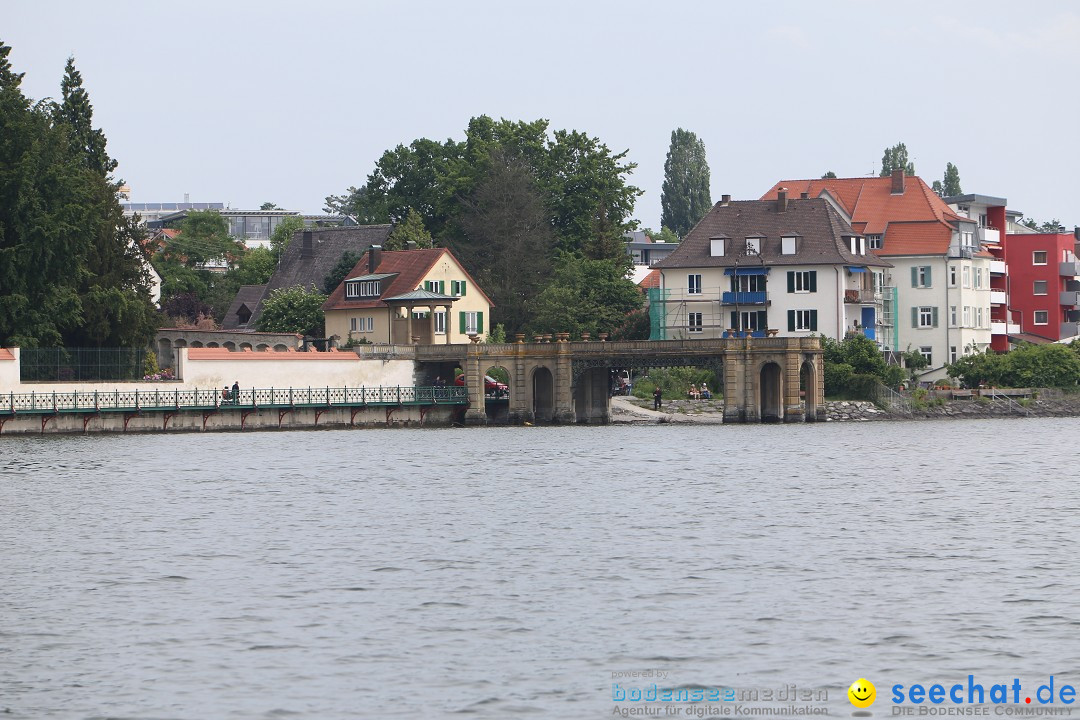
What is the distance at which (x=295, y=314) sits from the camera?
120250 millimetres

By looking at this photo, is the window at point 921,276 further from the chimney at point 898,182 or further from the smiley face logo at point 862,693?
the smiley face logo at point 862,693

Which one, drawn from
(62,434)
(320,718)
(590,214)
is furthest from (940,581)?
(590,214)

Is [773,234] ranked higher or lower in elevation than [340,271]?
higher

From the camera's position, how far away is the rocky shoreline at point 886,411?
102188 millimetres

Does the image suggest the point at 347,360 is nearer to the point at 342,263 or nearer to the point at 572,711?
the point at 342,263

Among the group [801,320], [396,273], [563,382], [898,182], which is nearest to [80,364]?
[563,382]

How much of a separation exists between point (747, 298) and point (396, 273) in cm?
2346

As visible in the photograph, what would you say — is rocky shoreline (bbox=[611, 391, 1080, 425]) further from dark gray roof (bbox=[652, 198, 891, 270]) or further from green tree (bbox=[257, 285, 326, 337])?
green tree (bbox=[257, 285, 326, 337])

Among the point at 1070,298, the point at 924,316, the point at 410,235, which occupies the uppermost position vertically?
the point at 410,235

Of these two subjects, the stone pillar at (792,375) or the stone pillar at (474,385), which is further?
the stone pillar at (474,385)

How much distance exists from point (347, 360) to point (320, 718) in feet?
254

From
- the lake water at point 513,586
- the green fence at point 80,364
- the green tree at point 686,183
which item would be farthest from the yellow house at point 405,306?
the green tree at point 686,183

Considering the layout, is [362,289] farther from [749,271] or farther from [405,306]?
[749,271]

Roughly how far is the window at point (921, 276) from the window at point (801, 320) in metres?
11.2
